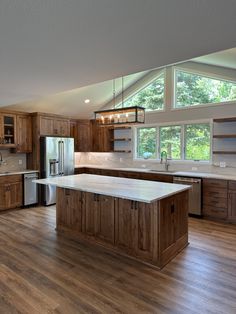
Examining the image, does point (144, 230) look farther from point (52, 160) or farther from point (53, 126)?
point (53, 126)

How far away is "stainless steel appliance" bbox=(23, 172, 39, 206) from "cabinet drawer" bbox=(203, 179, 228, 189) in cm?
408

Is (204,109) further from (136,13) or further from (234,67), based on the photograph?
(136,13)

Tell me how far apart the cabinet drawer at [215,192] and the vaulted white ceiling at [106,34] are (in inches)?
123

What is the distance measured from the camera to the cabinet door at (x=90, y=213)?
351cm

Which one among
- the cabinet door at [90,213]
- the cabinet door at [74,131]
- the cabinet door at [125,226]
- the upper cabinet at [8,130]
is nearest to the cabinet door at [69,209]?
the cabinet door at [90,213]

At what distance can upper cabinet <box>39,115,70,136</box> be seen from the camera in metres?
5.96

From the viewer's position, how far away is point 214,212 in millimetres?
4691

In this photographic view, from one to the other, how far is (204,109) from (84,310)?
4.83 m

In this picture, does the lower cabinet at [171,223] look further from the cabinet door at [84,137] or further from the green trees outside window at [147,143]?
the cabinet door at [84,137]

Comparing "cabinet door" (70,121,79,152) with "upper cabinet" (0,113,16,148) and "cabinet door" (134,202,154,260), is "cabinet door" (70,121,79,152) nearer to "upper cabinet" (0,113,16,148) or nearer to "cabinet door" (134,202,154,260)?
"upper cabinet" (0,113,16,148)

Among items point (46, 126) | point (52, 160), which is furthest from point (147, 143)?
point (46, 126)

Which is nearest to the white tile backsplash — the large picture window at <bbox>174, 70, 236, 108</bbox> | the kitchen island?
the kitchen island

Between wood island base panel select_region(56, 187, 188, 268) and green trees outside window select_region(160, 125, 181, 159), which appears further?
green trees outside window select_region(160, 125, 181, 159)

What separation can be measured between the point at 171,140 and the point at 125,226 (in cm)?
357
